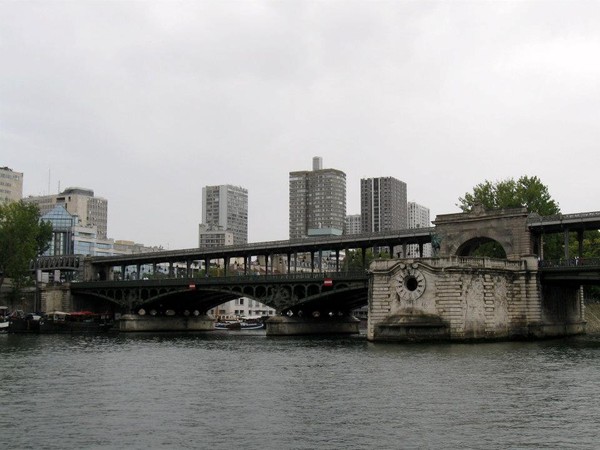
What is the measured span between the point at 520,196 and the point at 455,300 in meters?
35.9

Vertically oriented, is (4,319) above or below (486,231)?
below

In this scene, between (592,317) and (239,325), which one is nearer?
(592,317)

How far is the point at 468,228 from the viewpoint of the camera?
287 ft

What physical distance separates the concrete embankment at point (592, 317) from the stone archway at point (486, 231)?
36750 mm

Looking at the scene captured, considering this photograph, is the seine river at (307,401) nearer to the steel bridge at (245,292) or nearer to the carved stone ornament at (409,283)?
the carved stone ornament at (409,283)

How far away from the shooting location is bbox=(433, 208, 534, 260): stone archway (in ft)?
275

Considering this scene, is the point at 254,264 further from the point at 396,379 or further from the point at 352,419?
the point at 352,419

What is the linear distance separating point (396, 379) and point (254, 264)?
150060 millimetres

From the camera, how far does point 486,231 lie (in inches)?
3386

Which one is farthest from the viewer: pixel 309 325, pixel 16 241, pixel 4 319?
pixel 16 241

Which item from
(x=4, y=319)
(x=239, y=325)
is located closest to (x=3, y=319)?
(x=4, y=319)

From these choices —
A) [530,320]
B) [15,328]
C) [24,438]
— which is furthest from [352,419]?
[15,328]

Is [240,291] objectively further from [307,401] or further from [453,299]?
[307,401]

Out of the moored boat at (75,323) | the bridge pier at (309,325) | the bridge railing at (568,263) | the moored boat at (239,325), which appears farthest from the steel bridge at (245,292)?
the bridge railing at (568,263)
